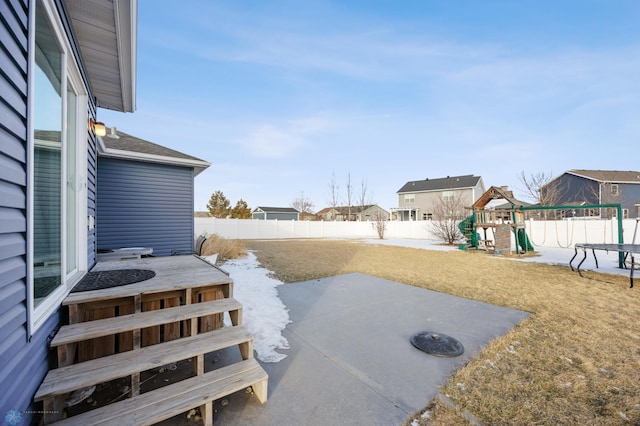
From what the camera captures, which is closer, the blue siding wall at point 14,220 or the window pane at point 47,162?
the blue siding wall at point 14,220

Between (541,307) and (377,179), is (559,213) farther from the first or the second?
(541,307)

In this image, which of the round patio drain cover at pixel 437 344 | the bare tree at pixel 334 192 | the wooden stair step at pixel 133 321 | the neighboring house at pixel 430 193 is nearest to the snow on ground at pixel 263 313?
the wooden stair step at pixel 133 321

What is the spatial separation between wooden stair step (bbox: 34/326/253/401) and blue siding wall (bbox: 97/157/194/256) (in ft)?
14.6

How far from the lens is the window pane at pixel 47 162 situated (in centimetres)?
156

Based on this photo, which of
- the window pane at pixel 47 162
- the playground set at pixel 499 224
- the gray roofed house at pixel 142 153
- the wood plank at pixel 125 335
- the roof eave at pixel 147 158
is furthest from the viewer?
the playground set at pixel 499 224

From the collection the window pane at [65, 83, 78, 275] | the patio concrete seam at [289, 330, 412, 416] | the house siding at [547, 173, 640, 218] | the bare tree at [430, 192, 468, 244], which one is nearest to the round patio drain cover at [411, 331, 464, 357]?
the patio concrete seam at [289, 330, 412, 416]

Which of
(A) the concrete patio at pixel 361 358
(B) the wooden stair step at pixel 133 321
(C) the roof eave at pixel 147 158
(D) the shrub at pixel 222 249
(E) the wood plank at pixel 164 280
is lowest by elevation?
(A) the concrete patio at pixel 361 358

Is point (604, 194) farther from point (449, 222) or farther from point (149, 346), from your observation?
point (149, 346)

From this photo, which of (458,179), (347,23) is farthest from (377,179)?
(347,23)

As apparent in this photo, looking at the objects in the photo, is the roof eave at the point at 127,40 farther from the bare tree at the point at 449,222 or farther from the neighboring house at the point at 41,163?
the bare tree at the point at 449,222

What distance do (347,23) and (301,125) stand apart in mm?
6886

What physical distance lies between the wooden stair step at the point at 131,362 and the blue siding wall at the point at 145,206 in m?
4.46

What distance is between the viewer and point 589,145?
50.1 feet

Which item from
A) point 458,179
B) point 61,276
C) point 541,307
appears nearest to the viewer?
point 61,276
